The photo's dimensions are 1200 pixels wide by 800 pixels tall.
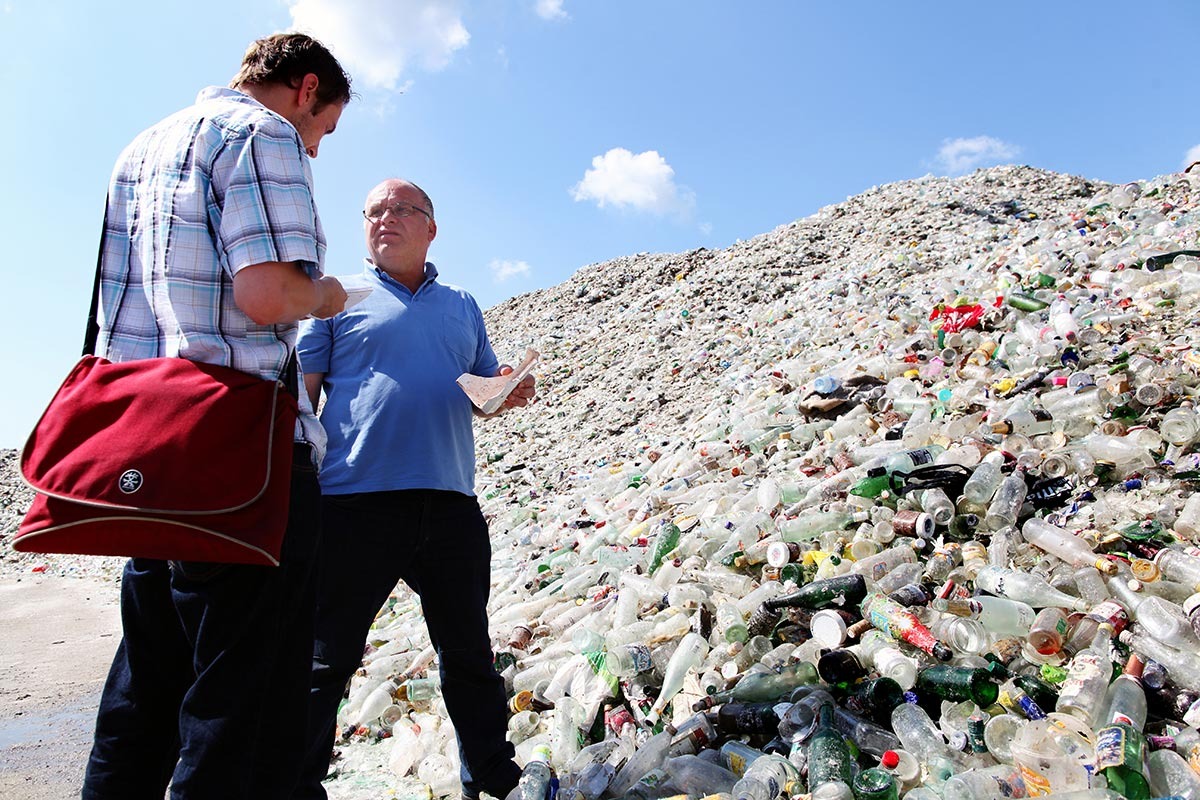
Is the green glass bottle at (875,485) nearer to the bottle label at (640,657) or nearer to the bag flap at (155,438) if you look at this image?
the bottle label at (640,657)

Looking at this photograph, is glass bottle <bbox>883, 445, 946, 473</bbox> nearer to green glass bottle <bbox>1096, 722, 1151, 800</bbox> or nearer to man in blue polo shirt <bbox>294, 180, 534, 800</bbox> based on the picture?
green glass bottle <bbox>1096, 722, 1151, 800</bbox>

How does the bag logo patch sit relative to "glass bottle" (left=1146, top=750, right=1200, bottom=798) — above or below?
above

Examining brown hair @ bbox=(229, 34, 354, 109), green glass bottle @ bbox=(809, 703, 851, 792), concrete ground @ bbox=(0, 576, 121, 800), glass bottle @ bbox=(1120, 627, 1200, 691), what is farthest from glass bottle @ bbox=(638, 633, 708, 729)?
concrete ground @ bbox=(0, 576, 121, 800)

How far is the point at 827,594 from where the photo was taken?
2758 millimetres

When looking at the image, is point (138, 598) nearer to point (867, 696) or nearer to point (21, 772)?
point (867, 696)

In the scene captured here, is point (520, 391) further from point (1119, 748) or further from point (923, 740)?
point (1119, 748)

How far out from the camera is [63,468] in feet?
4.38

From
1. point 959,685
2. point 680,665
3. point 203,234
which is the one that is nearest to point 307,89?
point 203,234

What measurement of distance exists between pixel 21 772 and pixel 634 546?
2.95 meters

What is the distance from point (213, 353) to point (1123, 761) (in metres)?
2.13

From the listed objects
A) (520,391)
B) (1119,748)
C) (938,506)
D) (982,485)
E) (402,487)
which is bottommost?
(1119,748)

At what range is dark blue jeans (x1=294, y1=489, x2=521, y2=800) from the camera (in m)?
2.22

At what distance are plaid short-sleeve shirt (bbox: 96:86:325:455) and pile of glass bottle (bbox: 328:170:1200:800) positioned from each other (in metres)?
1.60

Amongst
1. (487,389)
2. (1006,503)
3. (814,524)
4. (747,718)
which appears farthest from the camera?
(814,524)
